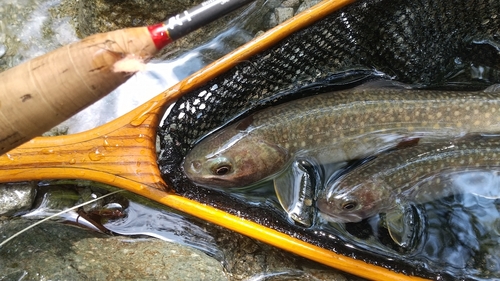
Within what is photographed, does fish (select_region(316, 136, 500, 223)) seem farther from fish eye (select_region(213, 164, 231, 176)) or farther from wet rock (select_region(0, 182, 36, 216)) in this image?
wet rock (select_region(0, 182, 36, 216))

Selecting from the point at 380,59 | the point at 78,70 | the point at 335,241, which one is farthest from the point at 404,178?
the point at 78,70

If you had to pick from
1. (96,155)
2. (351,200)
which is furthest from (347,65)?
(96,155)

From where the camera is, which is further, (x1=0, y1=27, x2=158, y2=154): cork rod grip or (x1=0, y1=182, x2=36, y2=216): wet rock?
(x1=0, y1=182, x2=36, y2=216): wet rock

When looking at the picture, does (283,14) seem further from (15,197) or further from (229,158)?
(15,197)

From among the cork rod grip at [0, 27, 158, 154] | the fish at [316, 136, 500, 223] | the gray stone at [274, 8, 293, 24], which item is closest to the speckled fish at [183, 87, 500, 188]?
the fish at [316, 136, 500, 223]

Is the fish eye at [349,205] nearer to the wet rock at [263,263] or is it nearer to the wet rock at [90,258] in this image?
the wet rock at [263,263]

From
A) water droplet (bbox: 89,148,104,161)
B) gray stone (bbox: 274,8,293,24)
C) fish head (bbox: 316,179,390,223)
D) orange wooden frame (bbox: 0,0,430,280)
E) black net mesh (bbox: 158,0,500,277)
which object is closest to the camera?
orange wooden frame (bbox: 0,0,430,280)

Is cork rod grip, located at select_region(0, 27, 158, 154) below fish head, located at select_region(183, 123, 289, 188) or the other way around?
the other way around

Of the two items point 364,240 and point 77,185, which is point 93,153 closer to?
point 77,185

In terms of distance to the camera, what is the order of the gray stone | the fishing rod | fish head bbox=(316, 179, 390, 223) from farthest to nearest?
the gray stone, fish head bbox=(316, 179, 390, 223), the fishing rod
